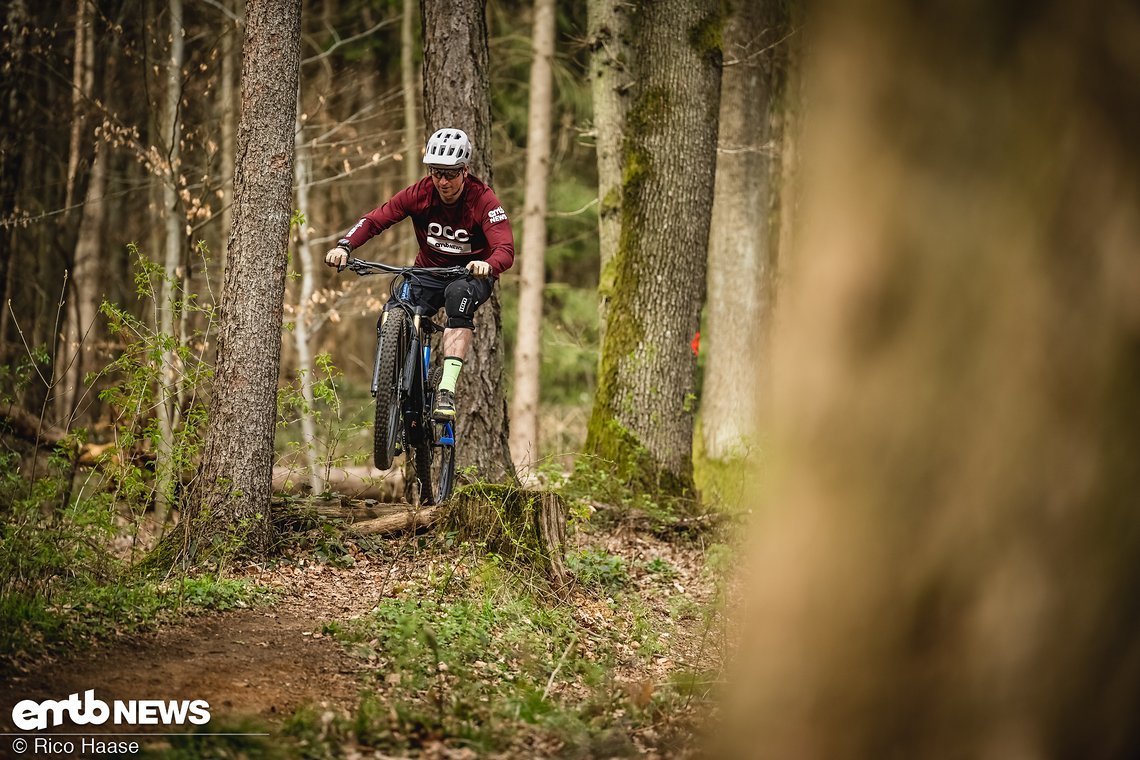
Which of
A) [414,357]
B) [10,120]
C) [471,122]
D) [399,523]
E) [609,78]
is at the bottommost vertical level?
[399,523]

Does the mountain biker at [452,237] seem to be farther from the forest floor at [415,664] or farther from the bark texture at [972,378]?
the bark texture at [972,378]

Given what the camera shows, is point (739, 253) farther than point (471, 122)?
Yes

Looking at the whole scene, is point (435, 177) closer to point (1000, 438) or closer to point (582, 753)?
point (582, 753)

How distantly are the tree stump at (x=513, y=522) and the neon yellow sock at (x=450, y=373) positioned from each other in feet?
2.69

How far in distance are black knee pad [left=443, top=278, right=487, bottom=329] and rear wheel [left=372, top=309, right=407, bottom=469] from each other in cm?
40

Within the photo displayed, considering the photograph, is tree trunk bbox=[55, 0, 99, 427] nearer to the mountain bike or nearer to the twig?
the mountain bike

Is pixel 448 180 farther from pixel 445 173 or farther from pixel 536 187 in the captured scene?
pixel 536 187

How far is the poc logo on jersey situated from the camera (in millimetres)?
7543

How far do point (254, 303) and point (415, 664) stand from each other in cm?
300

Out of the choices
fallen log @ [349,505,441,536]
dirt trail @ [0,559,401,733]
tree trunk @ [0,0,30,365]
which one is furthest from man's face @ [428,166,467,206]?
tree trunk @ [0,0,30,365]

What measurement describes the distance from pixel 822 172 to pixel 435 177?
4.83 meters

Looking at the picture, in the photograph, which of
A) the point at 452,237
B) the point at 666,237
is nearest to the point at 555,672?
the point at 452,237

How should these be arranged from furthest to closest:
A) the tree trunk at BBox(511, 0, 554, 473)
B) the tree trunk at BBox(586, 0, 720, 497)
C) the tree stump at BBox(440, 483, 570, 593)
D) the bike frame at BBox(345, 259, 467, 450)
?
1. the tree trunk at BBox(511, 0, 554, 473)
2. the tree trunk at BBox(586, 0, 720, 497)
3. the bike frame at BBox(345, 259, 467, 450)
4. the tree stump at BBox(440, 483, 570, 593)

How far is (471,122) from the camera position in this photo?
866 cm
